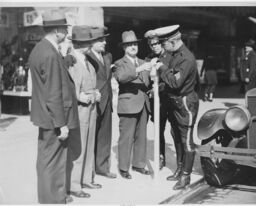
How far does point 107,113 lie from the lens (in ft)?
17.4

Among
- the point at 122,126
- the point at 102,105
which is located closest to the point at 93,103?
the point at 102,105

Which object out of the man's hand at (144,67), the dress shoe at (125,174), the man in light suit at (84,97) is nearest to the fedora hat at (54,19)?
the man in light suit at (84,97)

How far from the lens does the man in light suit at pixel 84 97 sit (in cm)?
462

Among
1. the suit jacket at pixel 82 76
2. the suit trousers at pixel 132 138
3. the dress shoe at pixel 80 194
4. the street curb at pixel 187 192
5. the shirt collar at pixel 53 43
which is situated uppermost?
the shirt collar at pixel 53 43

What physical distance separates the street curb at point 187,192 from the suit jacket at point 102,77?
1302 millimetres

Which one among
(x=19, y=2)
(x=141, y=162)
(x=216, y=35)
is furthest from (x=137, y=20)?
(x=19, y=2)

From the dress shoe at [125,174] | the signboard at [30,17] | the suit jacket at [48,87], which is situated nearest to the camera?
the suit jacket at [48,87]

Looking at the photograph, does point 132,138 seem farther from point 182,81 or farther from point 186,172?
point 182,81

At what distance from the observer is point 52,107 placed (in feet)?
12.9

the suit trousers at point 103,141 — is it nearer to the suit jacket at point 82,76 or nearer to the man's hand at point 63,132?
the suit jacket at point 82,76

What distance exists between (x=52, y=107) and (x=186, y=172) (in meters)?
1.80

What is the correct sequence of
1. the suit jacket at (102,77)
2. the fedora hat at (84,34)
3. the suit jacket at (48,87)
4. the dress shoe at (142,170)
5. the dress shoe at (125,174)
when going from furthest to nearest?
the dress shoe at (142,170)
the dress shoe at (125,174)
the suit jacket at (102,77)
the fedora hat at (84,34)
the suit jacket at (48,87)

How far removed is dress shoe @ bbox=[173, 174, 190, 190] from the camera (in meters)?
4.91

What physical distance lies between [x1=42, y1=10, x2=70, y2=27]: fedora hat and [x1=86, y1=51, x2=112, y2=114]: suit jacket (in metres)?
0.96
